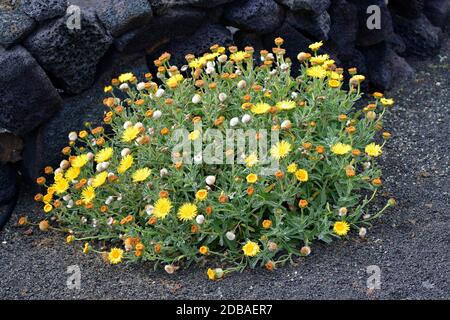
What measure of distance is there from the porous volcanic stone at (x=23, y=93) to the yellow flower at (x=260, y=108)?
1.24 meters

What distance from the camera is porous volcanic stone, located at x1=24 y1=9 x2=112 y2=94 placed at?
3.97m

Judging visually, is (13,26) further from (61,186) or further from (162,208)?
(162,208)

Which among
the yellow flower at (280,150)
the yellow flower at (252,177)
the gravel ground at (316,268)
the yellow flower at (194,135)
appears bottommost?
the gravel ground at (316,268)

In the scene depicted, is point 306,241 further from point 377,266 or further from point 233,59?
point 233,59

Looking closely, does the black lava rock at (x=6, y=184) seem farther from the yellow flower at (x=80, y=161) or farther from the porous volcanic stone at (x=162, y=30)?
the porous volcanic stone at (x=162, y=30)

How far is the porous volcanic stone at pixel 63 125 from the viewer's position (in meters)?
4.13

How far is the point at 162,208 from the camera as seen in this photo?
3363mm

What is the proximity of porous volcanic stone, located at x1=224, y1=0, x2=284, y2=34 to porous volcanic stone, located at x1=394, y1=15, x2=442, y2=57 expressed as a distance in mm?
1818

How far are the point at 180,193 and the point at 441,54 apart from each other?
11.2 ft

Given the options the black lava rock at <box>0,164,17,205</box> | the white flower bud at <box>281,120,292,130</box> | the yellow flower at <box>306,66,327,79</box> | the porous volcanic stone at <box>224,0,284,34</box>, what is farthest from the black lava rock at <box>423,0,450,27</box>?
the black lava rock at <box>0,164,17,205</box>

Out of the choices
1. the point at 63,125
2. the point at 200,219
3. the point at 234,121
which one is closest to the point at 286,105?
the point at 234,121

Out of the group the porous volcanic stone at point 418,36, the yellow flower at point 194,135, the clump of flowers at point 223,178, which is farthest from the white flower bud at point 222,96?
the porous volcanic stone at point 418,36

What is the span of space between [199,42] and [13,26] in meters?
1.25

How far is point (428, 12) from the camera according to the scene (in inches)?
254
